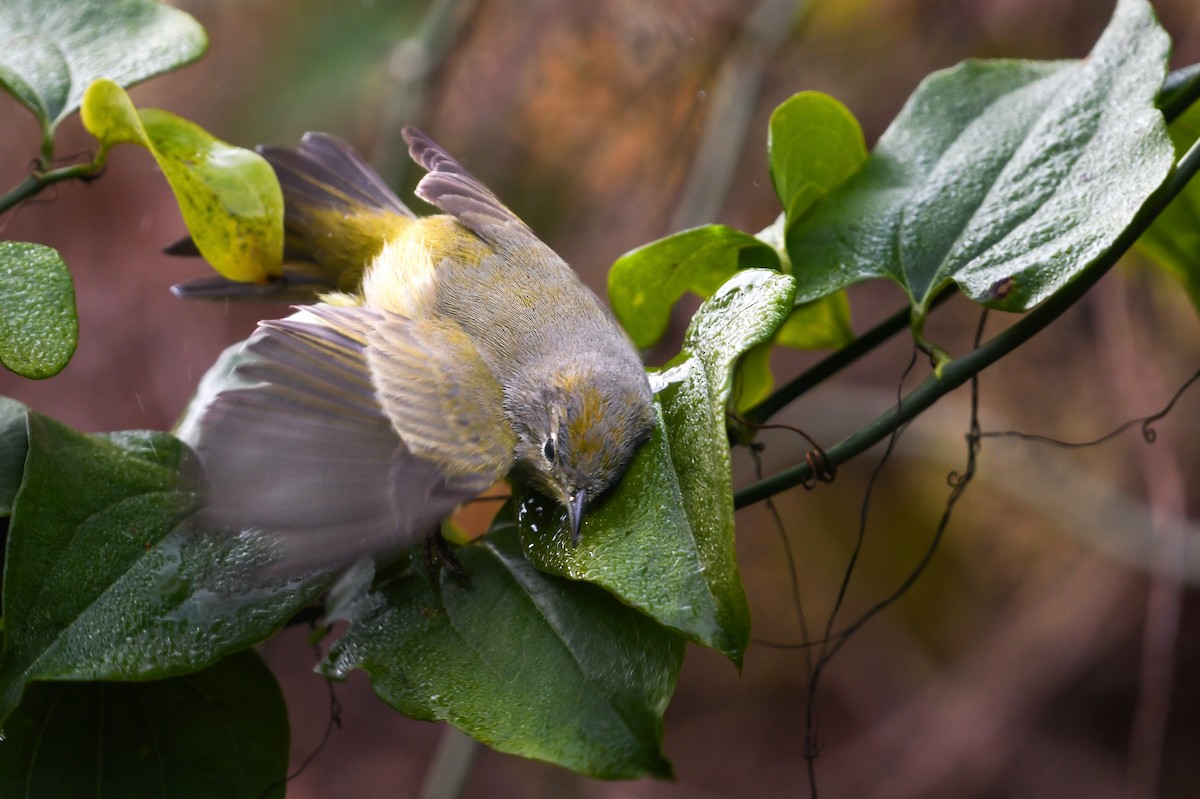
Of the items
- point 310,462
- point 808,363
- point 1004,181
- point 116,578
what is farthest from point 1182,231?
point 808,363

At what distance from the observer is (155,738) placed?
3.24 feet

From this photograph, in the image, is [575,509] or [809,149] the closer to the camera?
[575,509]

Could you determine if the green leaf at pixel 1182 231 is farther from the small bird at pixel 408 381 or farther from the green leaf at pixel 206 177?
the green leaf at pixel 206 177

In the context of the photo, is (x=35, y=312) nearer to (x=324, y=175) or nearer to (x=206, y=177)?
(x=206, y=177)

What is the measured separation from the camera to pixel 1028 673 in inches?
138

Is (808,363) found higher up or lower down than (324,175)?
lower down

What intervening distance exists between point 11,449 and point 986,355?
0.90 m

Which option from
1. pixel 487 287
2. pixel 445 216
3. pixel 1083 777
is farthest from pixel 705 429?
pixel 1083 777

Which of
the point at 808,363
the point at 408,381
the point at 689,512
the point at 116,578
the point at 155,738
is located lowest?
the point at 808,363

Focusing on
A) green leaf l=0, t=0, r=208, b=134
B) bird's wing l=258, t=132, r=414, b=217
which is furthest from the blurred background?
green leaf l=0, t=0, r=208, b=134

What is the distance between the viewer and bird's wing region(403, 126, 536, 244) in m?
1.40

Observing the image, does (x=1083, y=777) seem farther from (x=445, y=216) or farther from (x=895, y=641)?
(x=445, y=216)

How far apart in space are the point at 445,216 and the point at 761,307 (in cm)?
73

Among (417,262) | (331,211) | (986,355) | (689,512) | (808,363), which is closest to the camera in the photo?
(689,512)
